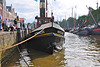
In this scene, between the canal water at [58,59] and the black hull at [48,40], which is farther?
the black hull at [48,40]

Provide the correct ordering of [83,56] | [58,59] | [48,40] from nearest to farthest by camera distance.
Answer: [58,59], [83,56], [48,40]

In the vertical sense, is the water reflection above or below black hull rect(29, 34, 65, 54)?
below

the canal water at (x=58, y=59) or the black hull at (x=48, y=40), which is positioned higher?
the black hull at (x=48, y=40)

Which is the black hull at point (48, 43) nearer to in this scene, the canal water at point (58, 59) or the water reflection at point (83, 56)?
the canal water at point (58, 59)

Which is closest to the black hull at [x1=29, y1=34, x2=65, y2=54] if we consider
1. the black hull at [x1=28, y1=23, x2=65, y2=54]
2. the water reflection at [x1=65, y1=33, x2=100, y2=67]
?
the black hull at [x1=28, y1=23, x2=65, y2=54]

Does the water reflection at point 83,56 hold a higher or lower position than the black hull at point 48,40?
lower

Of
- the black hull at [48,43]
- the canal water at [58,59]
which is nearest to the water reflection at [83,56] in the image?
the canal water at [58,59]

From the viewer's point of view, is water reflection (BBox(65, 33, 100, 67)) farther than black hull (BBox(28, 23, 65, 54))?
No

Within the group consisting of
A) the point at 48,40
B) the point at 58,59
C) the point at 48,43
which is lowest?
the point at 58,59

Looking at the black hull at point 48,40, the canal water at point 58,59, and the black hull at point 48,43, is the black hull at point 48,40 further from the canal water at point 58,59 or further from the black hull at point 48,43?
the canal water at point 58,59

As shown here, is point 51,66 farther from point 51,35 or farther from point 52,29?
point 52,29

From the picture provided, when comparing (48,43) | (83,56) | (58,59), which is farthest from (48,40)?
(83,56)

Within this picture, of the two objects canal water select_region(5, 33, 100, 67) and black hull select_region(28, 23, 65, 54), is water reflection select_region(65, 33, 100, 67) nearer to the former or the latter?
canal water select_region(5, 33, 100, 67)

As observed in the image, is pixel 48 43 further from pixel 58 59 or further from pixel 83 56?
pixel 83 56
